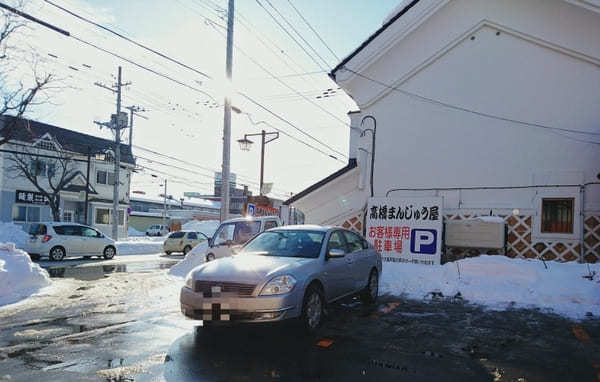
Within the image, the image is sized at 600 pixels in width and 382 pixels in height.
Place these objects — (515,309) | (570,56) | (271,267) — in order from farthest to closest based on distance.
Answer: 1. (570,56)
2. (515,309)
3. (271,267)

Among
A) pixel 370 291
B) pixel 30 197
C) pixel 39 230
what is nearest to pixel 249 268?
pixel 370 291

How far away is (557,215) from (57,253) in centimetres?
1840

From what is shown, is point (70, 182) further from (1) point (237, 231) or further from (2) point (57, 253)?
(1) point (237, 231)

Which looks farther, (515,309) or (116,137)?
(116,137)

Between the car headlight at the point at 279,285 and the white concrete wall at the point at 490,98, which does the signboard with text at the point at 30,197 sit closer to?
the white concrete wall at the point at 490,98

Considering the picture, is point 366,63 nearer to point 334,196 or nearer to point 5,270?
point 334,196

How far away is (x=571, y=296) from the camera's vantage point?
333 inches

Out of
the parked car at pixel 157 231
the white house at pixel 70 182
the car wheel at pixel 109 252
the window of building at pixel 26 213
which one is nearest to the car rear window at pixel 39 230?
the car wheel at pixel 109 252

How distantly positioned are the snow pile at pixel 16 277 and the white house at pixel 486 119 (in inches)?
366

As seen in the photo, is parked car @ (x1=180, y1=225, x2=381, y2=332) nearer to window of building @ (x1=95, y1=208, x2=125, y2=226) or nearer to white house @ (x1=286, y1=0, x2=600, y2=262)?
white house @ (x1=286, y1=0, x2=600, y2=262)

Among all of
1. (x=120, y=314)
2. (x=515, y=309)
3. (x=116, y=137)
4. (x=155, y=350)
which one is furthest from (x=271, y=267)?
(x=116, y=137)

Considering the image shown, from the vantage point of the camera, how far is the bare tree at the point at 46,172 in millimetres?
30000

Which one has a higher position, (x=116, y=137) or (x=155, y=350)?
(x=116, y=137)

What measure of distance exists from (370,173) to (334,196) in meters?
1.73
